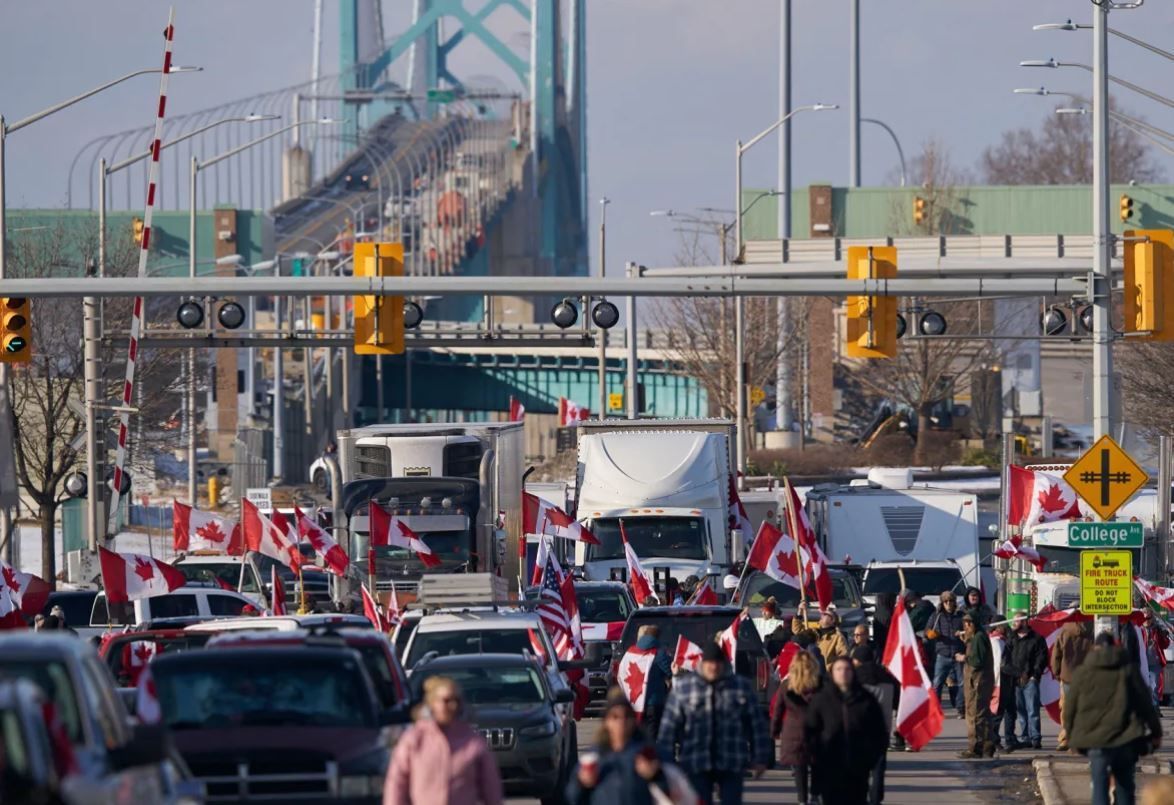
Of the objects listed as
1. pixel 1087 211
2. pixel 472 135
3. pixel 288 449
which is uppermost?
pixel 472 135

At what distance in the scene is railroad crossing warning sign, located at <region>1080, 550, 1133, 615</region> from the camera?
20531 millimetres

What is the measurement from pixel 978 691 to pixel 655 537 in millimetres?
14901

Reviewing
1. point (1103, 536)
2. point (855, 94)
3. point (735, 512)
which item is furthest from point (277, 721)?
point (855, 94)

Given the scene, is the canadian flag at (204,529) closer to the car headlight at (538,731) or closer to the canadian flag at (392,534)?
the canadian flag at (392,534)

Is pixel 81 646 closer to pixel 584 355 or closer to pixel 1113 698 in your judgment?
pixel 1113 698

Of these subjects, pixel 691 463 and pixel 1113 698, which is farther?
pixel 691 463

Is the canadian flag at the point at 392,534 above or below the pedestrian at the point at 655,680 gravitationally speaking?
above

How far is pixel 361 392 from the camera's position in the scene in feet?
364

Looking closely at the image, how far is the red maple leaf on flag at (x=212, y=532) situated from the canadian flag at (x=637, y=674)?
13811 millimetres

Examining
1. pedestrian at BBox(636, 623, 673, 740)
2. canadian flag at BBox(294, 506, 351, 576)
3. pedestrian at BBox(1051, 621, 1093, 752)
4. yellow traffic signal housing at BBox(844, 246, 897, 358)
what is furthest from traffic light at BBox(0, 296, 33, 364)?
pedestrian at BBox(1051, 621, 1093, 752)

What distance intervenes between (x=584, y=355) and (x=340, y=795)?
3574 inches

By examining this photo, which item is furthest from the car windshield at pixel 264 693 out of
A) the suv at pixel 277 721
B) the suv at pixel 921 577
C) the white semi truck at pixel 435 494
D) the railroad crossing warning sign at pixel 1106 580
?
the suv at pixel 921 577

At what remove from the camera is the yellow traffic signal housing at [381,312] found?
26.1 meters

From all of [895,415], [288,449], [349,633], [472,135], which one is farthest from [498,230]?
[349,633]
